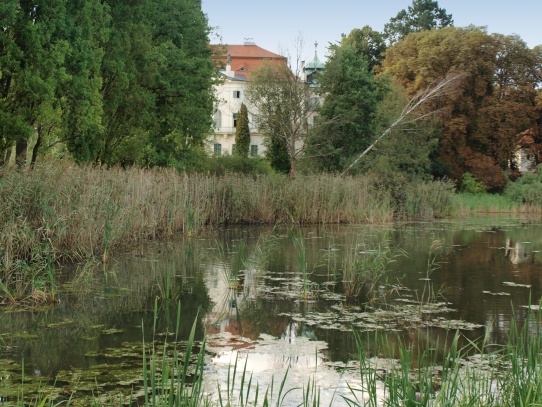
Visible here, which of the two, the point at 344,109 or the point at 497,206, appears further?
the point at 344,109

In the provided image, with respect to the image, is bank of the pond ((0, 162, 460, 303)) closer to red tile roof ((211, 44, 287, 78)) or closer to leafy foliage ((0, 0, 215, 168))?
leafy foliage ((0, 0, 215, 168))

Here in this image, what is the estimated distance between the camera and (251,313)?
7.64 m

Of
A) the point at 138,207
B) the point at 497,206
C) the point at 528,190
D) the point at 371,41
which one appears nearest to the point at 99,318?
the point at 138,207

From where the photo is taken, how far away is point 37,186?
32.2 feet

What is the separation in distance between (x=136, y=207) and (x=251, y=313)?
587 centimetres

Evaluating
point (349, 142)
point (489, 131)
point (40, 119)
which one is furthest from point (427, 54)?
point (40, 119)

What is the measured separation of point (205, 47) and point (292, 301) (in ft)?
67.4

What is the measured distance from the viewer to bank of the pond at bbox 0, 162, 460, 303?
899 centimetres

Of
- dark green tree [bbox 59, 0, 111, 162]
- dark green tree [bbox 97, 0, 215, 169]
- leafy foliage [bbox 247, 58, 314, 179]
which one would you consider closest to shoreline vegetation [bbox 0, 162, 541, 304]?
dark green tree [bbox 59, 0, 111, 162]

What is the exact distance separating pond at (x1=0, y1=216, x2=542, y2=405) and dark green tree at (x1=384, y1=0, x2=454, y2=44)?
41821 millimetres

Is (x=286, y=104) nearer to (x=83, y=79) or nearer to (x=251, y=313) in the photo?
(x=83, y=79)

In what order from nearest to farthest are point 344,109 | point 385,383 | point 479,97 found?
1. point 385,383
2. point 344,109
3. point 479,97

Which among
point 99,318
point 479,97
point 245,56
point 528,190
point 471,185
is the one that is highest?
point 245,56

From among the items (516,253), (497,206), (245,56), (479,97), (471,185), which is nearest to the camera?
(516,253)
